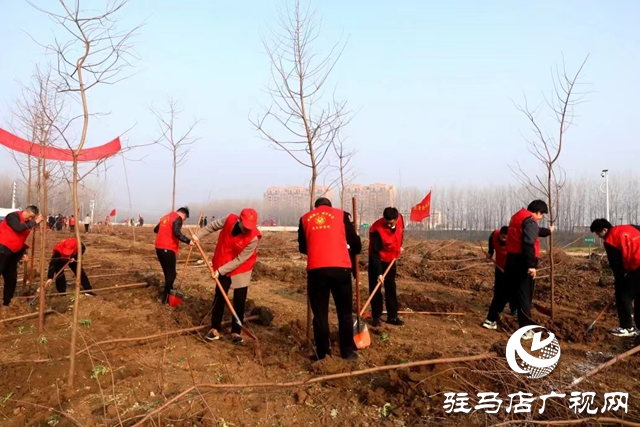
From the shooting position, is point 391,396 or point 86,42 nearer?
point 391,396

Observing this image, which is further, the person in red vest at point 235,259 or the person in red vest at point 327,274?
the person in red vest at point 235,259

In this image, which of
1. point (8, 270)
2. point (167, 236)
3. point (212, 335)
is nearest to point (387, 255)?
point (212, 335)

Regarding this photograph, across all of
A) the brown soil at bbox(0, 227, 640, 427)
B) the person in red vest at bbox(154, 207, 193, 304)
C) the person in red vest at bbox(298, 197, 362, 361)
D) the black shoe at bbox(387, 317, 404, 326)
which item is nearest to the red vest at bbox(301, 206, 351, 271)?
the person in red vest at bbox(298, 197, 362, 361)

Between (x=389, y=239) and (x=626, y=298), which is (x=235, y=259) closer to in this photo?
(x=389, y=239)

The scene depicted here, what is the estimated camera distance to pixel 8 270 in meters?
6.08

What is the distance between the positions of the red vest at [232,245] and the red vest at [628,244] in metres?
4.26

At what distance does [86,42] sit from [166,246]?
10.3 ft

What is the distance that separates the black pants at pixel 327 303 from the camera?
3.93 metres

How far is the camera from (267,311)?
551 centimetres

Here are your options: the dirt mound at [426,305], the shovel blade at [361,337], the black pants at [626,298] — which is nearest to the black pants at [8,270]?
the shovel blade at [361,337]

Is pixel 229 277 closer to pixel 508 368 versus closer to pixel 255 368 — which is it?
pixel 255 368

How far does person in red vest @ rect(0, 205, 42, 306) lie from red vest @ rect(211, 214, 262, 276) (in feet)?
9.50

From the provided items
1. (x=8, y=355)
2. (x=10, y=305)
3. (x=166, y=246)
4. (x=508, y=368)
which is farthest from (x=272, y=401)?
(x=10, y=305)

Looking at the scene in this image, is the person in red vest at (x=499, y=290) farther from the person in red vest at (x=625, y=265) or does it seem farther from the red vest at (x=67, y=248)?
the red vest at (x=67, y=248)
